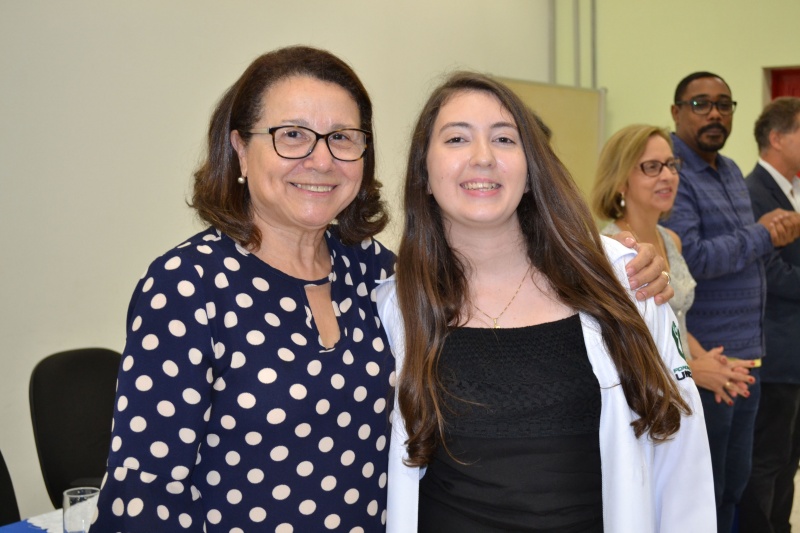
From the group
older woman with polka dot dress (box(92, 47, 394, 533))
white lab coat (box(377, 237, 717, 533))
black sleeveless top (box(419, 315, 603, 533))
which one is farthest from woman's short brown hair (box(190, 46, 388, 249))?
black sleeveless top (box(419, 315, 603, 533))

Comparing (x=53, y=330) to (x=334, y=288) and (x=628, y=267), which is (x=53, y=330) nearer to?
(x=334, y=288)

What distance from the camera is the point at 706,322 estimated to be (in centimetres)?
338

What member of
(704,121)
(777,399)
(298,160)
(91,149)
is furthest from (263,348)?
(777,399)

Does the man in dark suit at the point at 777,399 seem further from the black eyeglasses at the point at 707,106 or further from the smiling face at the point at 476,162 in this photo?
the smiling face at the point at 476,162

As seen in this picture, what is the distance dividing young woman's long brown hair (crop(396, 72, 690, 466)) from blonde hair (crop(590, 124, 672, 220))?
119 centimetres

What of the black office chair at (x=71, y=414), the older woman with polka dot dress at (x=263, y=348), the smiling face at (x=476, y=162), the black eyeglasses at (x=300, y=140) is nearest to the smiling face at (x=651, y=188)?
the smiling face at (x=476, y=162)

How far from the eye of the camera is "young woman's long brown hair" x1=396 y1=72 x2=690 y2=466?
5.62ft

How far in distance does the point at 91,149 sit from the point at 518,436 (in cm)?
271

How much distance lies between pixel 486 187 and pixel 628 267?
1.42ft

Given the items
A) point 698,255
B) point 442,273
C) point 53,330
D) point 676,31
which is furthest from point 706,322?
point 676,31

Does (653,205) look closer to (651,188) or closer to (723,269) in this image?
(651,188)

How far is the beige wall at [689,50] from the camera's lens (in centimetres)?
604

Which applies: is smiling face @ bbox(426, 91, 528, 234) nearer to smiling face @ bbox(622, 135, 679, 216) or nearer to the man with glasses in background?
smiling face @ bbox(622, 135, 679, 216)

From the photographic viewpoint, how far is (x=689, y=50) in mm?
6406
